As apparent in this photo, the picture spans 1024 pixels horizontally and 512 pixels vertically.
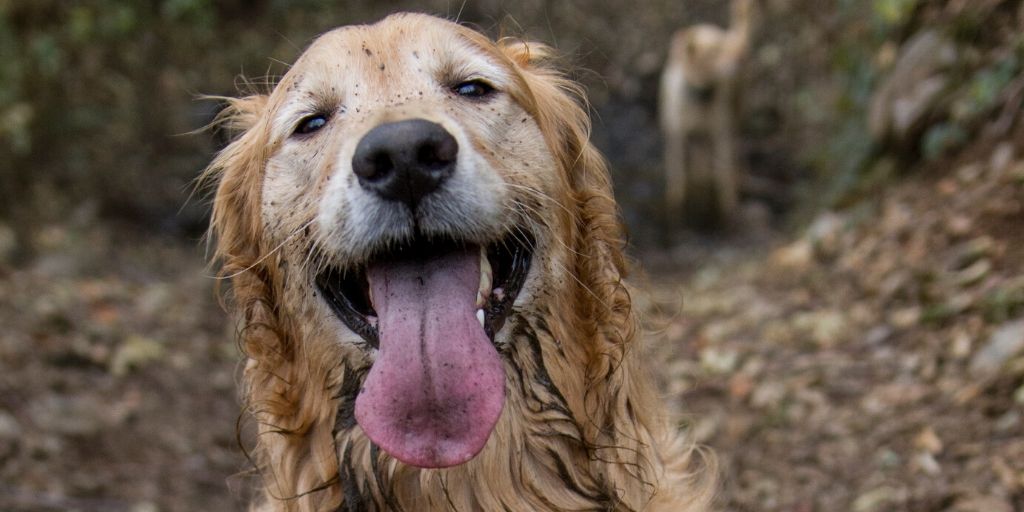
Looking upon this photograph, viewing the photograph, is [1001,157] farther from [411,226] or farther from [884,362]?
[411,226]

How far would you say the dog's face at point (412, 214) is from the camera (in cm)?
240

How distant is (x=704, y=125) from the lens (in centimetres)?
1023

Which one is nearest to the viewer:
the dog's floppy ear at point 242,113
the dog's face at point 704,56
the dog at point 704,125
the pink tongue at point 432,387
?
the pink tongue at point 432,387

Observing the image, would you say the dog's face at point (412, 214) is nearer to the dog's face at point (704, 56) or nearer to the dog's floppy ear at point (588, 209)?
the dog's floppy ear at point (588, 209)

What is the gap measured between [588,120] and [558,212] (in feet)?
1.49

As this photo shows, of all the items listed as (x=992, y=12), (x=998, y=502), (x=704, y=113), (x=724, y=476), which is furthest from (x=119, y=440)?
(x=704, y=113)

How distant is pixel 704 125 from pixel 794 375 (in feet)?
18.4

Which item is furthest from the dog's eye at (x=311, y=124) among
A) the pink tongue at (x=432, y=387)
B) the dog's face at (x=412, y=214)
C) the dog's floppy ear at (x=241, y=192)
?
the pink tongue at (x=432, y=387)

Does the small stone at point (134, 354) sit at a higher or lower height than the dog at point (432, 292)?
higher

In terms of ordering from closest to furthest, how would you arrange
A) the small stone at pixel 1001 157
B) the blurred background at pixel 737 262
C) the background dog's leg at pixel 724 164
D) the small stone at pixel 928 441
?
the small stone at pixel 928 441
the blurred background at pixel 737 262
the small stone at pixel 1001 157
the background dog's leg at pixel 724 164

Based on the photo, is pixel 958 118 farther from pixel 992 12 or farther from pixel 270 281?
pixel 270 281

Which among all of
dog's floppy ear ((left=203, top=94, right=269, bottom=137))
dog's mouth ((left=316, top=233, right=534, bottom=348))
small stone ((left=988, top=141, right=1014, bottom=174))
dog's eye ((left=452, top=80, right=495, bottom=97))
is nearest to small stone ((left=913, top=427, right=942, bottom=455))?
small stone ((left=988, top=141, right=1014, bottom=174))

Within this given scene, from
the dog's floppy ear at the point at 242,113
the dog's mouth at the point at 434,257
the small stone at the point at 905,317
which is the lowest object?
the dog's mouth at the point at 434,257

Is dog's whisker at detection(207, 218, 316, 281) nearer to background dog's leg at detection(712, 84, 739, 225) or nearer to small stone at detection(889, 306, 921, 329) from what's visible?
small stone at detection(889, 306, 921, 329)
